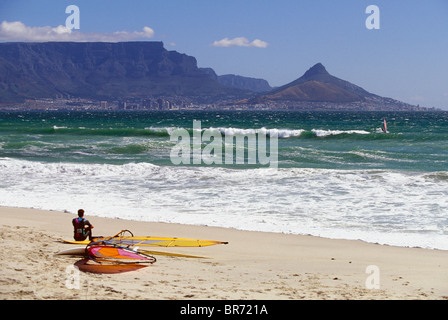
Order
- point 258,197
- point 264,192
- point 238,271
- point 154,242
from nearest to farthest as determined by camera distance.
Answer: point 238,271 → point 154,242 → point 258,197 → point 264,192

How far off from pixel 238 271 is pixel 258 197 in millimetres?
5685

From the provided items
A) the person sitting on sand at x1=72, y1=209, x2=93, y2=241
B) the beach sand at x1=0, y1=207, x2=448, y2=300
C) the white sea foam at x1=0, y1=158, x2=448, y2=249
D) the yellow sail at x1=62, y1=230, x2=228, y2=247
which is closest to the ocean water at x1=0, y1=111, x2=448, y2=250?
the white sea foam at x1=0, y1=158, x2=448, y2=249

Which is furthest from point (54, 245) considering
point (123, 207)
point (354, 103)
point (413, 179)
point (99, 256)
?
point (354, 103)

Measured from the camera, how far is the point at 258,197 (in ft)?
39.0

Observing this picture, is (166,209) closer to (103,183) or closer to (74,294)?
(103,183)

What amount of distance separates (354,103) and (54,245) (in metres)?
186

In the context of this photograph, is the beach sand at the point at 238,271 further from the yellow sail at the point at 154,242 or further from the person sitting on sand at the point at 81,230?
the person sitting on sand at the point at 81,230

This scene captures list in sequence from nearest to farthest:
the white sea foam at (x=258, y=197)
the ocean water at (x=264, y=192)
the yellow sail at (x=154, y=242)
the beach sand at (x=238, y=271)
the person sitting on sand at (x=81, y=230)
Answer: the beach sand at (x=238, y=271) → the yellow sail at (x=154, y=242) → the person sitting on sand at (x=81, y=230) → the white sea foam at (x=258, y=197) → the ocean water at (x=264, y=192)

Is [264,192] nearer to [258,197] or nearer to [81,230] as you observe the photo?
[258,197]

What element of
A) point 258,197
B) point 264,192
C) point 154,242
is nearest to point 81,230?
point 154,242

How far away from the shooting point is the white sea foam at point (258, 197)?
9112 millimetres

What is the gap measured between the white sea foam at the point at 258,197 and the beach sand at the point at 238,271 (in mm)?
857

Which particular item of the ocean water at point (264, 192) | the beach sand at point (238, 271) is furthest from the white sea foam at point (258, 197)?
the beach sand at point (238, 271)

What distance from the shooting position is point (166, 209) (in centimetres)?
1062
